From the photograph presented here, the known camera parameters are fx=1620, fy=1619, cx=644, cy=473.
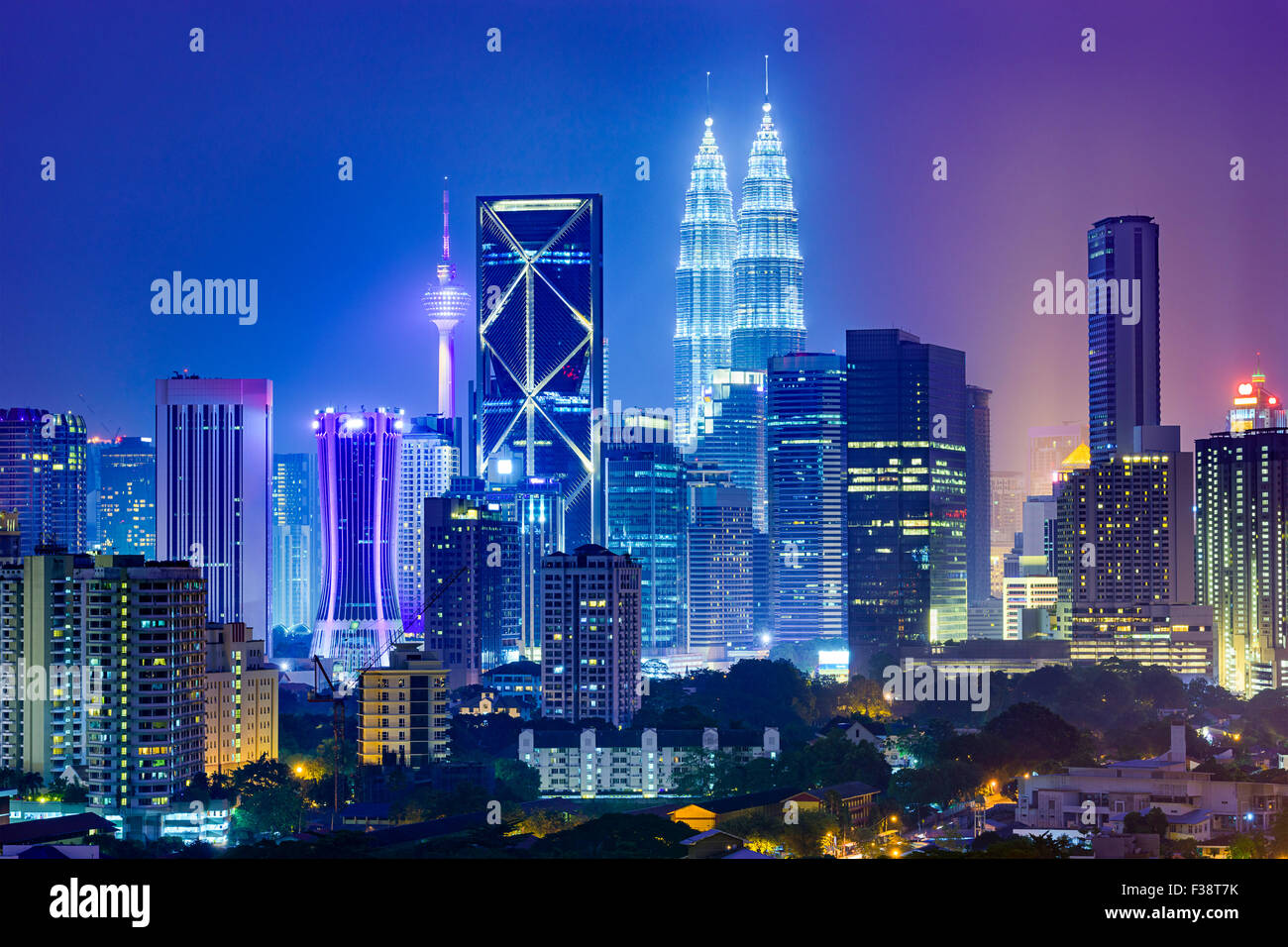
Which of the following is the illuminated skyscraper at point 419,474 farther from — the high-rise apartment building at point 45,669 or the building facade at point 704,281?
the high-rise apartment building at point 45,669

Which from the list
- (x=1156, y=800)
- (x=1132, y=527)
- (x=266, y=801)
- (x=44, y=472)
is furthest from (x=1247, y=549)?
(x=44, y=472)

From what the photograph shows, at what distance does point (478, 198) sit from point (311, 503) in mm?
11379

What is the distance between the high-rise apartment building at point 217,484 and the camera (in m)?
33.2

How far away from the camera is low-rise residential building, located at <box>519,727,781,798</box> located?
68.9 feet

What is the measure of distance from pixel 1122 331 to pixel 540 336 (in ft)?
59.2

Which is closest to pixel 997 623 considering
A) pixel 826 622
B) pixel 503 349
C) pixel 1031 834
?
pixel 826 622

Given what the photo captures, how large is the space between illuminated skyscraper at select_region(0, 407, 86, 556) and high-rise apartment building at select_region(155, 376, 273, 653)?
4.72 meters

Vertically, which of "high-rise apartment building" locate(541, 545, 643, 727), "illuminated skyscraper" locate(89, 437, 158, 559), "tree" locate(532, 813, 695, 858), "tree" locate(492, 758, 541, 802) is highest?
"illuminated skyscraper" locate(89, 437, 158, 559)

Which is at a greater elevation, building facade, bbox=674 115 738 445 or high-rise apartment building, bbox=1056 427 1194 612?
building facade, bbox=674 115 738 445

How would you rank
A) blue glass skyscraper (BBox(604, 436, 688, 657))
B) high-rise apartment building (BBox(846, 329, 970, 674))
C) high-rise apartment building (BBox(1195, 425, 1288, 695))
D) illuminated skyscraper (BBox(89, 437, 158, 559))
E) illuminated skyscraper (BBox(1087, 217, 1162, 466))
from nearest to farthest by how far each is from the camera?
illuminated skyscraper (BBox(89, 437, 158, 559)) < high-rise apartment building (BBox(1195, 425, 1288, 695)) < illuminated skyscraper (BBox(1087, 217, 1162, 466)) < high-rise apartment building (BBox(846, 329, 970, 674)) < blue glass skyscraper (BBox(604, 436, 688, 657))

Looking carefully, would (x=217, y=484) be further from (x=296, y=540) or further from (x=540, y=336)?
(x=540, y=336)

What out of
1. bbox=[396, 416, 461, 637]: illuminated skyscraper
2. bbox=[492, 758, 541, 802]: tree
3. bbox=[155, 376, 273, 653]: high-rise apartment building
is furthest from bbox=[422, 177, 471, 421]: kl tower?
bbox=[492, 758, 541, 802]: tree

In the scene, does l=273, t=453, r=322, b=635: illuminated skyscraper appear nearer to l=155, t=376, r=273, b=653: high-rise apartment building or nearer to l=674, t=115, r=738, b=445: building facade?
l=155, t=376, r=273, b=653: high-rise apartment building

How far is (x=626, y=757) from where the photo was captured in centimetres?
2145
